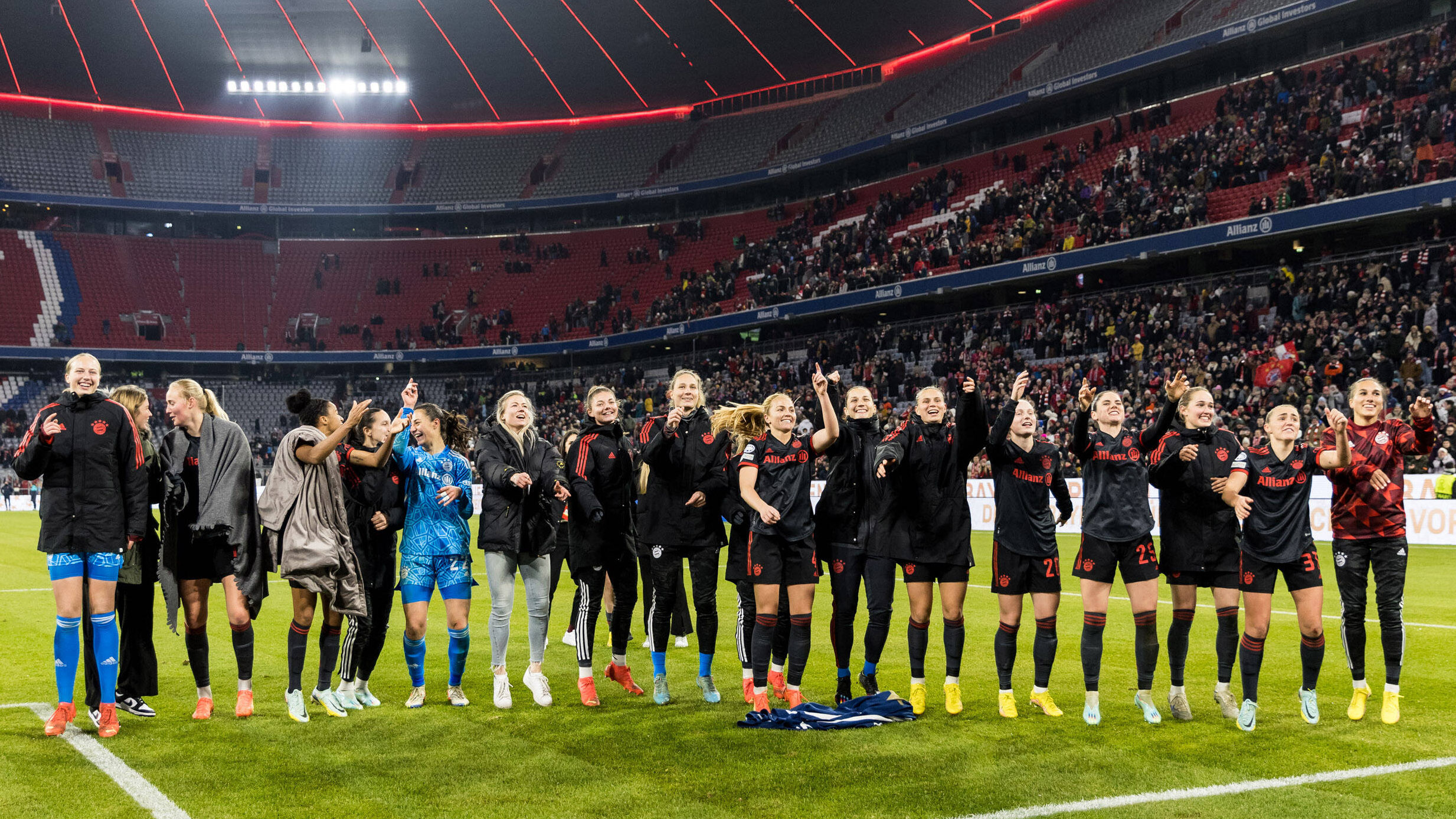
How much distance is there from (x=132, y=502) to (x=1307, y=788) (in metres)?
6.92

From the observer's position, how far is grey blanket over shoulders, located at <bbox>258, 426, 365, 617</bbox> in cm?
735

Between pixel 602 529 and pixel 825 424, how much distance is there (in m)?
1.87

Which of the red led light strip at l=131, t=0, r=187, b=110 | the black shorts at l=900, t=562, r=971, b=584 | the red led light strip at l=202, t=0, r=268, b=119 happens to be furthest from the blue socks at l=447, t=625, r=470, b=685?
the red led light strip at l=202, t=0, r=268, b=119

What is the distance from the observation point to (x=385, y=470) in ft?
26.1

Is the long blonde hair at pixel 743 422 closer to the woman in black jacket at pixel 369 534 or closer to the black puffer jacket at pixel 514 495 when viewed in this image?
the black puffer jacket at pixel 514 495

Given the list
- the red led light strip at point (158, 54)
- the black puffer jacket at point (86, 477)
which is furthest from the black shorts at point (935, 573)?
the red led light strip at point (158, 54)

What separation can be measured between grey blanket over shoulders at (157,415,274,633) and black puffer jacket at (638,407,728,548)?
2.65 metres

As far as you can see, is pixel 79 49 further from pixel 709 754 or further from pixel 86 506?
pixel 709 754

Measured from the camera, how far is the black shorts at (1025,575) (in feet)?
24.5

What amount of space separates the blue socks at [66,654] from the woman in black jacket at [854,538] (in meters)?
4.92

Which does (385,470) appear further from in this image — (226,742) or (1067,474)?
(1067,474)

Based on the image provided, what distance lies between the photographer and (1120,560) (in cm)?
746

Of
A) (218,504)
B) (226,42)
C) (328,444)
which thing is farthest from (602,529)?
(226,42)

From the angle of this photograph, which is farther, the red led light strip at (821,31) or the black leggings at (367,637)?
the red led light strip at (821,31)
